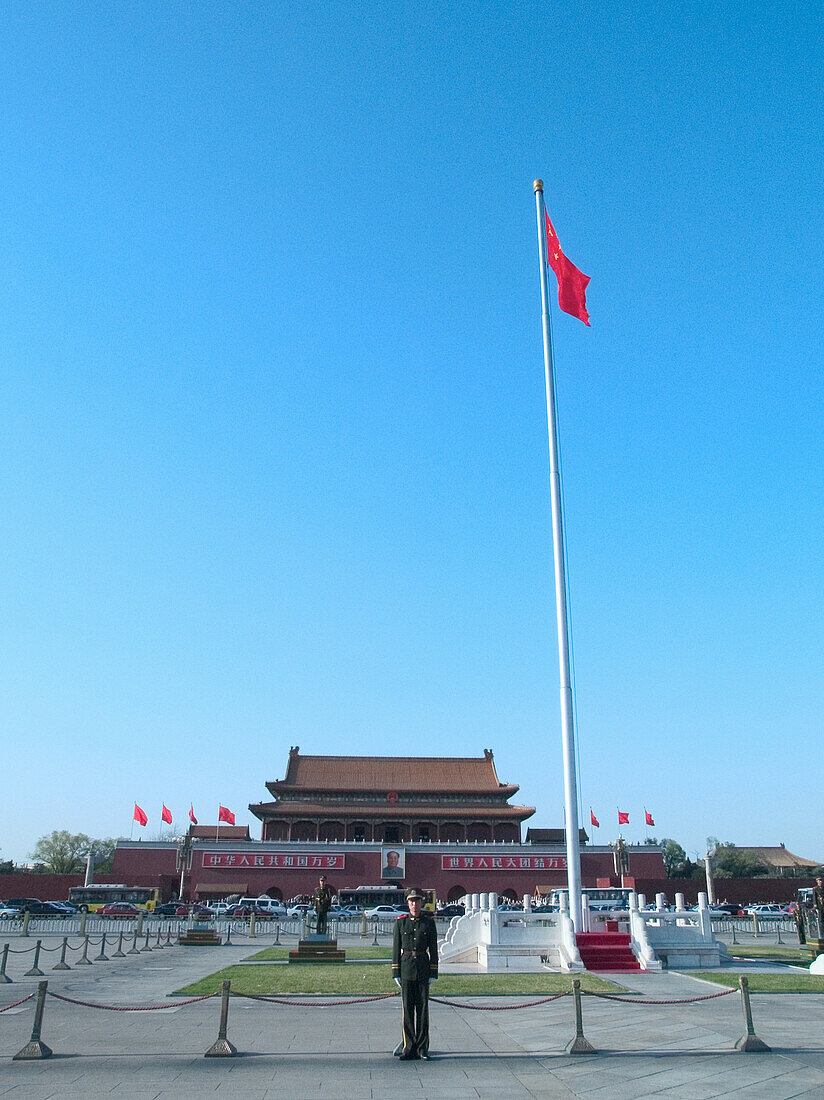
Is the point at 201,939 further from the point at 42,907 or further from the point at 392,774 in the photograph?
the point at 392,774

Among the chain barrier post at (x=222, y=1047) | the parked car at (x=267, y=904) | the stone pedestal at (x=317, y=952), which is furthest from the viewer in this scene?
the parked car at (x=267, y=904)

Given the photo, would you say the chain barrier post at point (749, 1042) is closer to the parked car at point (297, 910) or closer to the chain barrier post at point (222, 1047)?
the chain barrier post at point (222, 1047)

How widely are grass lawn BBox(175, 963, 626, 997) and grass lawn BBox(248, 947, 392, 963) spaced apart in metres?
2.87

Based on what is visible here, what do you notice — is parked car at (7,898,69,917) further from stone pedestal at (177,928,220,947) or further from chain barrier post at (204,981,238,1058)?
chain barrier post at (204,981,238,1058)

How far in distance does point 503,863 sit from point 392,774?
30.7ft

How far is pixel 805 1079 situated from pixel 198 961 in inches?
615

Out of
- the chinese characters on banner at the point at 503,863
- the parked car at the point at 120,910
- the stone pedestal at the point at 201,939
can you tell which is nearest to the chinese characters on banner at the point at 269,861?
the parked car at the point at 120,910

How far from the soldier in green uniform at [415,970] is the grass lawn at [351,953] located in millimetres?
11473

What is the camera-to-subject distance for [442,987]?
13.9 m

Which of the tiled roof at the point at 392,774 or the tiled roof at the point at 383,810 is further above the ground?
the tiled roof at the point at 392,774

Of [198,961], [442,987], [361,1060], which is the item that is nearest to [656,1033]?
[361,1060]

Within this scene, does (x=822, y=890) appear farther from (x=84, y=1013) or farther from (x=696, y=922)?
(x=84, y=1013)

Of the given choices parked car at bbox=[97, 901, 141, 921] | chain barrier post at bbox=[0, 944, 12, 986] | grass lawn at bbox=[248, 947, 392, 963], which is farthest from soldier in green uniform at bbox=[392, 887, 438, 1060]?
parked car at bbox=[97, 901, 141, 921]

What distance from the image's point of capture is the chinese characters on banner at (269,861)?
45.6 meters
